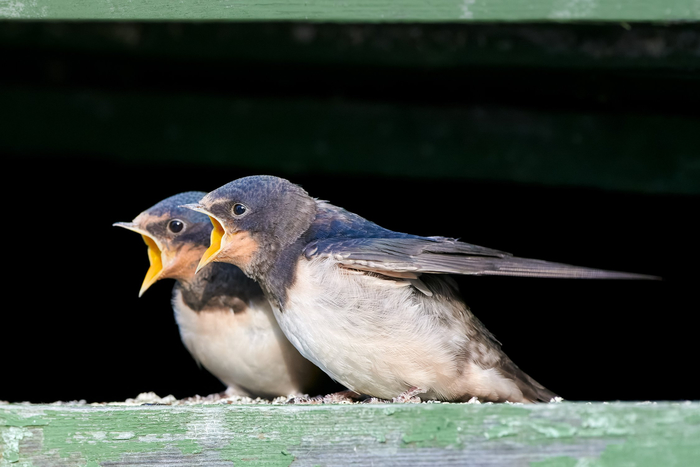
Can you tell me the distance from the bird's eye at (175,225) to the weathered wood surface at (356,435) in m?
0.82

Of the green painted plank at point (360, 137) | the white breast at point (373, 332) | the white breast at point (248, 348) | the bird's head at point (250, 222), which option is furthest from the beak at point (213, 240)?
the green painted plank at point (360, 137)

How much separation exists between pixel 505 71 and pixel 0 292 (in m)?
3.18

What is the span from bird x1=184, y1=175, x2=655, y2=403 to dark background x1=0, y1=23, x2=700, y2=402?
0.67 meters

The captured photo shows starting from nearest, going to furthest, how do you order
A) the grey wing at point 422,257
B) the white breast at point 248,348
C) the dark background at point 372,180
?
1. the grey wing at point 422,257
2. the white breast at point 248,348
3. the dark background at point 372,180

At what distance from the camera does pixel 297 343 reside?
2.02m

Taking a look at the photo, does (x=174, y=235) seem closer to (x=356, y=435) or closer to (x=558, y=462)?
(x=356, y=435)

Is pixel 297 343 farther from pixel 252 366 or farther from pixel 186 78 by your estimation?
pixel 186 78

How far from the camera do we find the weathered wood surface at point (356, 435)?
4.31ft

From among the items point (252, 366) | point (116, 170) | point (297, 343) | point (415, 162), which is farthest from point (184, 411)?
point (116, 170)

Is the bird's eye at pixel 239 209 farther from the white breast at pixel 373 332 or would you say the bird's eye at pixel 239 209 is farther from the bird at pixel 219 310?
the bird at pixel 219 310
